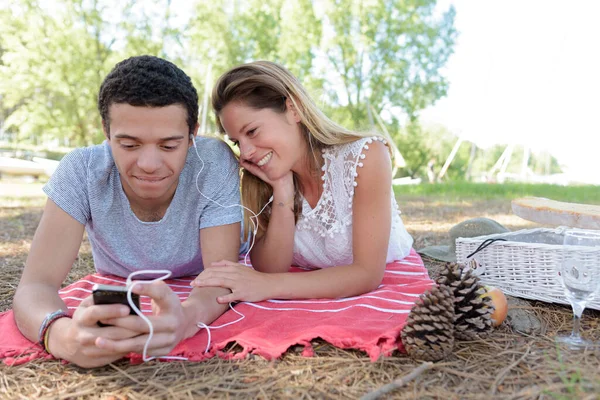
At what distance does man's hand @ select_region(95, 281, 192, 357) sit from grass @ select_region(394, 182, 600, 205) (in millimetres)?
Result: 8044

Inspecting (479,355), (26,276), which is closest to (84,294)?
(26,276)

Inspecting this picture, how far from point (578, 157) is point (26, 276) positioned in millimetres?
30935

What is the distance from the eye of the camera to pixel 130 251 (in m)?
2.63

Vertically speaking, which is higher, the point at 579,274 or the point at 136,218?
the point at 136,218

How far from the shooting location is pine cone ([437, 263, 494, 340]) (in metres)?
1.97

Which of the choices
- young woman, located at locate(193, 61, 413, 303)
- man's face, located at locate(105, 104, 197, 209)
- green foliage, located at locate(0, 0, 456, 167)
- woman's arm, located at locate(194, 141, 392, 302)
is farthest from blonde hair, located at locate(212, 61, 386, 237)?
green foliage, located at locate(0, 0, 456, 167)

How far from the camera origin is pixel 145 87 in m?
2.07

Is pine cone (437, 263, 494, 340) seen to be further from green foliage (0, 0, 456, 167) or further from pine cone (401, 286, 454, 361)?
green foliage (0, 0, 456, 167)

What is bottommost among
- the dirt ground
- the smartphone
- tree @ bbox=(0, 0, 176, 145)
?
the dirt ground

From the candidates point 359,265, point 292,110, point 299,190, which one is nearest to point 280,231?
point 299,190

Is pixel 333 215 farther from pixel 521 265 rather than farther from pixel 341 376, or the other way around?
pixel 341 376

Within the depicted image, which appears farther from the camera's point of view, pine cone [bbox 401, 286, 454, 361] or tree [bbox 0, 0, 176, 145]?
tree [bbox 0, 0, 176, 145]

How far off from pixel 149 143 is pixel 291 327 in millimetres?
987

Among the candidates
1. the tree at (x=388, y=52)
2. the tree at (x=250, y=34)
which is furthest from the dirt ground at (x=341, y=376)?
the tree at (x=388, y=52)
